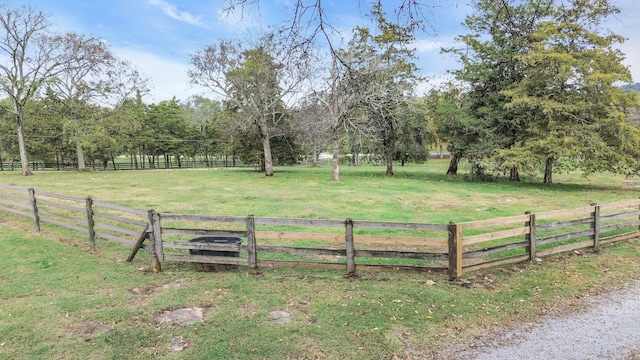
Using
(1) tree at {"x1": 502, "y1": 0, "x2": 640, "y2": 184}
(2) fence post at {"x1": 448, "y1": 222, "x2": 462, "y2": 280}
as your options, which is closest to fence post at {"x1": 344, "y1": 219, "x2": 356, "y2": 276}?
(2) fence post at {"x1": 448, "y1": 222, "x2": 462, "y2": 280}

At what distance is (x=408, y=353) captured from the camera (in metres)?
3.81

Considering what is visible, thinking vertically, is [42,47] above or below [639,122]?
above

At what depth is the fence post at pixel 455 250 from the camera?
18.2 ft

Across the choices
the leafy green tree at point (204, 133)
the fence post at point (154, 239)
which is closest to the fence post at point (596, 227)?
the fence post at point (154, 239)

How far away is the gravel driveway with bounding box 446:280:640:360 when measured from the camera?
3.75 m

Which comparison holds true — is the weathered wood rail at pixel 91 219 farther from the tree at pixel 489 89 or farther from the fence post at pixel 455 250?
the tree at pixel 489 89

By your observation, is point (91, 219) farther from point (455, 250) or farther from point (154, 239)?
point (455, 250)

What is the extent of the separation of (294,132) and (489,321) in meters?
29.1

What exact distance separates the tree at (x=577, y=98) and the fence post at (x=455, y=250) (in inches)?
627

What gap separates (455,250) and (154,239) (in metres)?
5.10

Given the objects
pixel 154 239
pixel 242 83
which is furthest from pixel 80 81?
pixel 154 239

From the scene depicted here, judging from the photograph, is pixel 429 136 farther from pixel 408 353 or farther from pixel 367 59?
pixel 408 353

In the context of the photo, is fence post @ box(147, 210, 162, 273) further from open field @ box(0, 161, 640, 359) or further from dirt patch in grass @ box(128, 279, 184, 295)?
dirt patch in grass @ box(128, 279, 184, 295)

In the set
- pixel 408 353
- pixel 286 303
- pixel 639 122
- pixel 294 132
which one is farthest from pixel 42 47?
pixel 639 122
